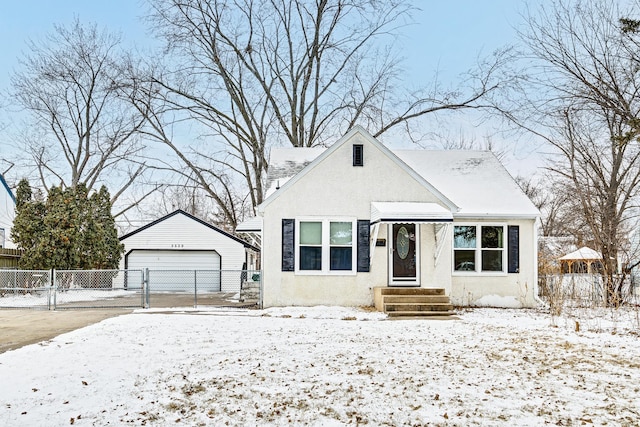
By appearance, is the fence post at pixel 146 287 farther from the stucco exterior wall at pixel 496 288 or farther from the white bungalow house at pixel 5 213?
the white bungalow house at pixel 5 213

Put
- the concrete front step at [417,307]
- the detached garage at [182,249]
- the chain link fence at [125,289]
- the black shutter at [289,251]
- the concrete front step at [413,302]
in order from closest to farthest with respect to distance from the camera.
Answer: the concrete front step at [413,302], the concrete front step at [417,307], the black shutter at [289,251], the chain link fence at [125,289], the detached garage at [182,249]

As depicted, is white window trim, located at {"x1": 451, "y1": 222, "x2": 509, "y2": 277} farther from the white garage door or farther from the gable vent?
the white garage door

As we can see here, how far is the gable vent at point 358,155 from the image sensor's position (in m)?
15.1

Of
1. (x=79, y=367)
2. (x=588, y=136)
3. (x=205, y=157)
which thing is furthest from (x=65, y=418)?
(x=205, y=157)

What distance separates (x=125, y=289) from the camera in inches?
646

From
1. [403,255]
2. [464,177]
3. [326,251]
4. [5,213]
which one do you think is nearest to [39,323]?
[326,251]

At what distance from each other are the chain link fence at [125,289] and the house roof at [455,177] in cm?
372

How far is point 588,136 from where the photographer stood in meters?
18.2

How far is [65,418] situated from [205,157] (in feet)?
80.9

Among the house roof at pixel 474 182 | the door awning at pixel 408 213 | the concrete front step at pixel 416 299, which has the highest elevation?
the house roof at pixel 474 182

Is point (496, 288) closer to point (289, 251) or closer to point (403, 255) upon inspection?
point (403, 255)

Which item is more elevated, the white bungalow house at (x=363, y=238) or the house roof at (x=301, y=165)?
the house roof at (x=301, y=165)

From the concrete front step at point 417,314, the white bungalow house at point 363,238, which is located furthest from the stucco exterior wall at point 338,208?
the concrete front step at point 417,314

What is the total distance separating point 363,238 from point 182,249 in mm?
13728
